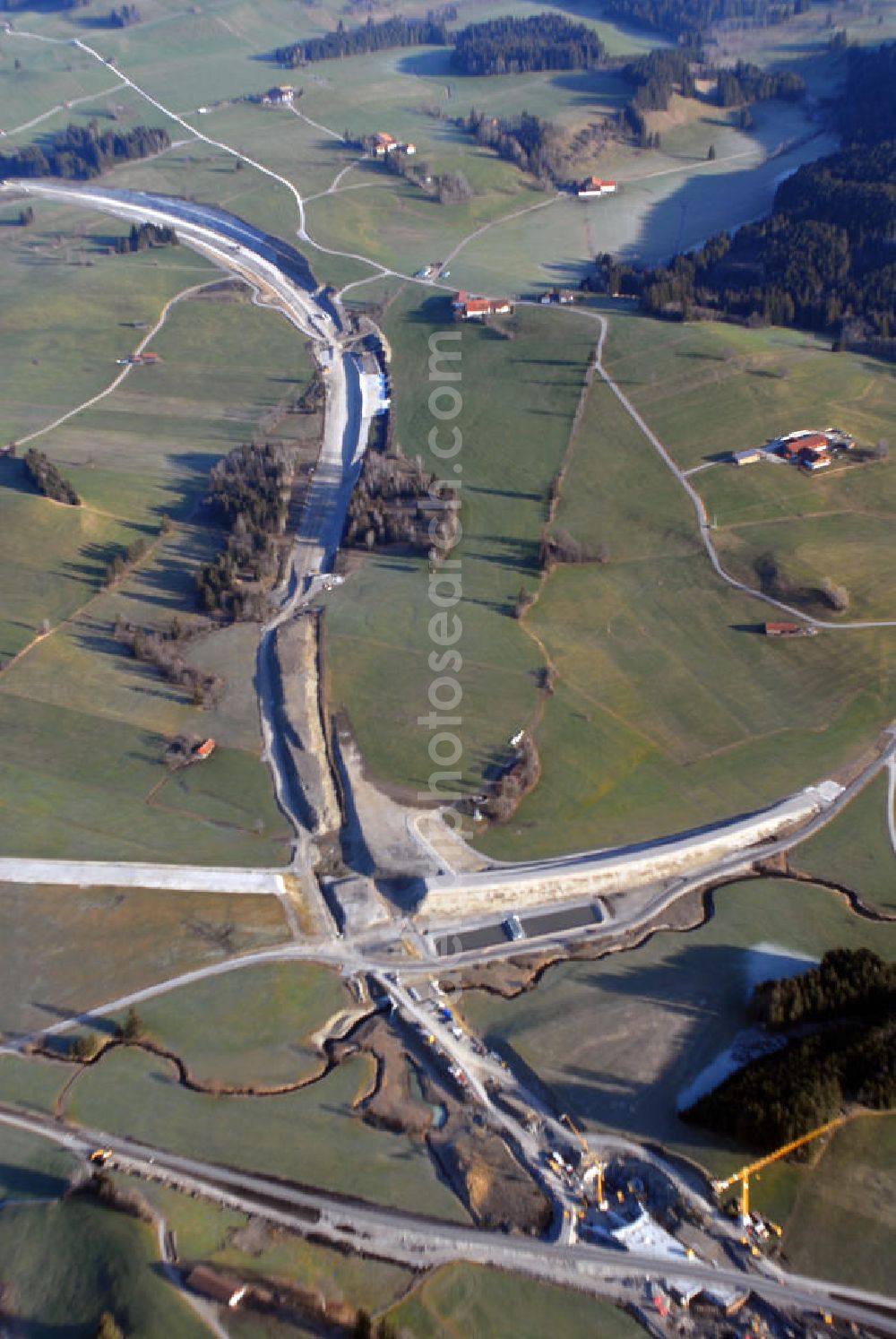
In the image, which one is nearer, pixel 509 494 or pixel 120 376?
pixel 509 494

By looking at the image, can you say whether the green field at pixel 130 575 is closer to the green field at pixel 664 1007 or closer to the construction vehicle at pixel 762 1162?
the green field at pixel 664 1007

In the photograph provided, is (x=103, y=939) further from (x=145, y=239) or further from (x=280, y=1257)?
(x=145, y=239)

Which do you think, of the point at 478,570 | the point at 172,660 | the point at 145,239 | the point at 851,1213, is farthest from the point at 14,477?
the point at 851,1213

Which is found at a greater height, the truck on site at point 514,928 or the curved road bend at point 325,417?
the curved road bend at point 325,417

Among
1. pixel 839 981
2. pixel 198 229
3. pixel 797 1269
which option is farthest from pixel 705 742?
pixel 198 229

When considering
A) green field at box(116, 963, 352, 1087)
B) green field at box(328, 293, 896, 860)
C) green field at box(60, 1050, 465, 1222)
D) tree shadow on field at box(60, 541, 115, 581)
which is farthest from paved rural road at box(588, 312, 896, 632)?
tree shadow on field at box(60, 541, 115, 581)

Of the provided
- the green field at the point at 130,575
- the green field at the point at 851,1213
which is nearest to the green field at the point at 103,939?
the green field at the point at 130,575
